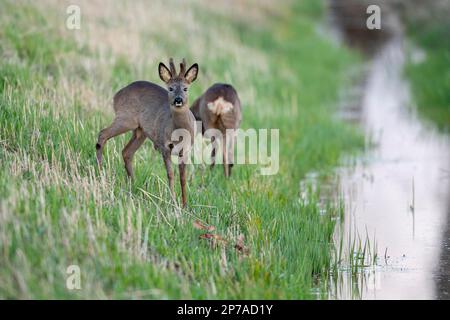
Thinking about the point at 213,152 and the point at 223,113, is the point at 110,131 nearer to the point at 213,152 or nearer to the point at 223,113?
the point at 223,113

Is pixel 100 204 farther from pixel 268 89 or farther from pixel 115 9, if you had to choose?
pixel 115 9

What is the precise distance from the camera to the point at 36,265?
6.71 metres

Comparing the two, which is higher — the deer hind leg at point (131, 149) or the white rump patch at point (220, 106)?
the white rump patch at point (220, 106)

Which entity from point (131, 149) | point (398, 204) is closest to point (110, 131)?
point (131, 149)

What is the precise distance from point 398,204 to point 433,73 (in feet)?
30.4

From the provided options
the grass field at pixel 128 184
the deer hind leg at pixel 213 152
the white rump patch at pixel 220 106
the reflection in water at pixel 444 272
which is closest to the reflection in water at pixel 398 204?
the reflection in water at pixel 444 272

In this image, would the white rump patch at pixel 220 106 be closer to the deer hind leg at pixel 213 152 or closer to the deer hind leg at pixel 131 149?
the deer hind leg at pixel 213 152

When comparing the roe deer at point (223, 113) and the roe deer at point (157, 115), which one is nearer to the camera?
the roe deer at point (157, 115)

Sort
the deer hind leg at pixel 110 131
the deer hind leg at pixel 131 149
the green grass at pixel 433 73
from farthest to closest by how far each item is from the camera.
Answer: the green grass at pixel 433 73
the deer hind leg at pixel 131 149
the deer hind leg at pixel 110 131

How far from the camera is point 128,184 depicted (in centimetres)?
898

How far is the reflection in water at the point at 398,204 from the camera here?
7.99 metres

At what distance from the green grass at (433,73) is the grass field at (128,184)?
1.88 metres

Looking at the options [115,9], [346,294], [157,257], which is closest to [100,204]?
[157,257]
